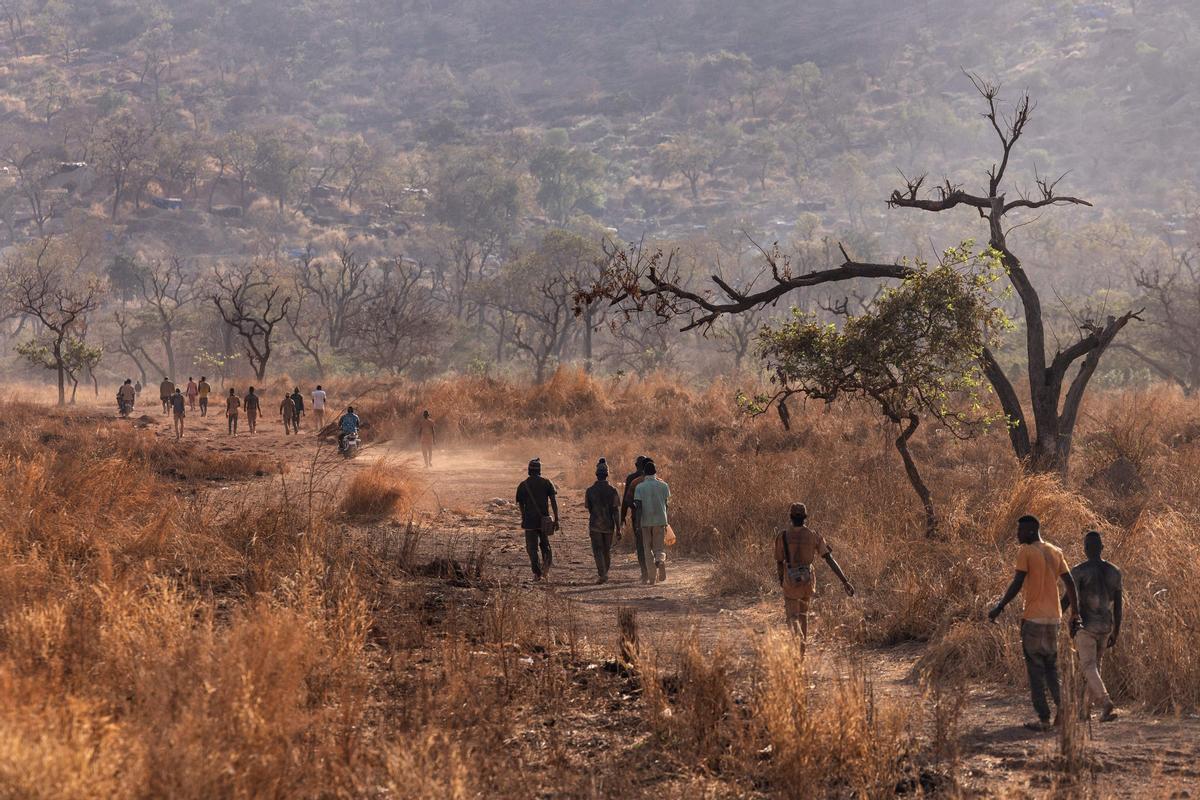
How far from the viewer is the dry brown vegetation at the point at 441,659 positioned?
5262mm

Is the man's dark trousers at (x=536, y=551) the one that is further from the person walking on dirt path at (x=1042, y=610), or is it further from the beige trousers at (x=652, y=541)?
the person walking on dirt path at (x=1042, y=610)

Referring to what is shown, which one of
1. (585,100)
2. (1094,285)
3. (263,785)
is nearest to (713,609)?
(263,785)

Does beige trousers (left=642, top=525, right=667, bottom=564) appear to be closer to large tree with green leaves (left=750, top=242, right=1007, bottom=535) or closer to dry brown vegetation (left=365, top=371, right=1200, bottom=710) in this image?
dry brown vegetation (left=365, top=371, right=1200, bottom=710)

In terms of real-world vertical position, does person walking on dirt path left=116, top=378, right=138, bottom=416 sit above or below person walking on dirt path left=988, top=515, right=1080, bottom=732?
above

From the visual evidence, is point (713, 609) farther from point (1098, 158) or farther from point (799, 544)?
point (1098, 158)

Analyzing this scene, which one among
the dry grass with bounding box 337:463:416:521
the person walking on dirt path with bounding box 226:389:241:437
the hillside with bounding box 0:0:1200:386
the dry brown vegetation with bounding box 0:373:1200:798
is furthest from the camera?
the hillside with bounding box 0:0:1200:386

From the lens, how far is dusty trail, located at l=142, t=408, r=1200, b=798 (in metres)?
6.27

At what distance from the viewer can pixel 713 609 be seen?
36.4 ft

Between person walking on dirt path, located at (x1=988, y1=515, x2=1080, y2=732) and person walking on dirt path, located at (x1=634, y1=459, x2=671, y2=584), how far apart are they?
5295mm

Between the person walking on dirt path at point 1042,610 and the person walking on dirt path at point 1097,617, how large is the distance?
0.25 feet

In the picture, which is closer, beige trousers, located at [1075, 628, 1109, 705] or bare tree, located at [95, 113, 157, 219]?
beige trousers, located at [1075, 628, 1109, 705]

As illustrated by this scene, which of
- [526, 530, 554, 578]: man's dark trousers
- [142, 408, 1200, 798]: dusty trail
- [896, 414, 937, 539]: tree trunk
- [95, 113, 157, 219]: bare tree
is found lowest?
[142, 408, 1200, 798]: dusty trail

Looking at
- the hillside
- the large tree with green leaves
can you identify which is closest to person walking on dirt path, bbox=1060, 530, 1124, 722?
the large tree with green leaves

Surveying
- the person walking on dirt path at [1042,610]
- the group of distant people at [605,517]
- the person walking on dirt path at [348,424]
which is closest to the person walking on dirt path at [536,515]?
the group of distant people at [605,517]
